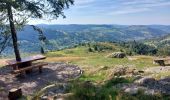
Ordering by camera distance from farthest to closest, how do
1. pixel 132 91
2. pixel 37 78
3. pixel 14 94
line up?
1. pixel 37 78
2. pixel 14 94
3. pixel 132 91

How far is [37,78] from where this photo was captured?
2756cm

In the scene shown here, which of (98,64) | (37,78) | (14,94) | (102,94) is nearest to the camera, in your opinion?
(102,94)

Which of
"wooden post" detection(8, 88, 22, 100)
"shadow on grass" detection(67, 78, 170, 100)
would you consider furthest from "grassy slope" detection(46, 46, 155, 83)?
"shadow on grass" detection(67, 78, 170, 100)

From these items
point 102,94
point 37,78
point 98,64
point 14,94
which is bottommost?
point 98,64

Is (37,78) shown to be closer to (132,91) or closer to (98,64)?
(98,64)

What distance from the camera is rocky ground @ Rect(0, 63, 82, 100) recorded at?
2458cm

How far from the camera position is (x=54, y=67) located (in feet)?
105

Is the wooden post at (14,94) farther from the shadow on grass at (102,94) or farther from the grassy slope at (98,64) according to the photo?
the grassy slope at (98,64)

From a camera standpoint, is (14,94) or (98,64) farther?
(98,64)

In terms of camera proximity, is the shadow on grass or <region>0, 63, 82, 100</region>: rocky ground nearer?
the shadow on grass

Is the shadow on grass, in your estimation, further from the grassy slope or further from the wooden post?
the grassy slope

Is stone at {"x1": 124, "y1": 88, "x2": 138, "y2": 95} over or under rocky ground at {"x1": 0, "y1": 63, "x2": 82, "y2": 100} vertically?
over

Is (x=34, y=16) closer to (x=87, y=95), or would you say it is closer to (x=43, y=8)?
(x=43, y=8)

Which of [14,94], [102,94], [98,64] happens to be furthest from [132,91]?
[98,64]
